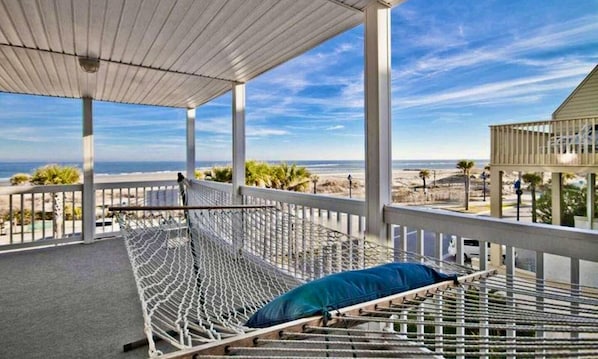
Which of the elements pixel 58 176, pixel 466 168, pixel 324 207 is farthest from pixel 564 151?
pixel 58 176

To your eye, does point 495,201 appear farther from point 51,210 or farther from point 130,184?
point 51,210

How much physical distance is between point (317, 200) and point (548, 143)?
1.71 metres

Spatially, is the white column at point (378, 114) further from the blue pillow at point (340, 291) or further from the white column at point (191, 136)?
the white column at point (191, 136)

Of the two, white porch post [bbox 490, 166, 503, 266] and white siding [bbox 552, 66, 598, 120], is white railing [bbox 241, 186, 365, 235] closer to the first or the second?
white porch post [bbox 490, 166, 503, 266]

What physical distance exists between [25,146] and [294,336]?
24505 millimetres

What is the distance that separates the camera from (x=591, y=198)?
1.38 meters

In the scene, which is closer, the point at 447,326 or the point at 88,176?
the point at 447,326

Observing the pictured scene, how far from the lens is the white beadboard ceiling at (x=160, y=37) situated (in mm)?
2219

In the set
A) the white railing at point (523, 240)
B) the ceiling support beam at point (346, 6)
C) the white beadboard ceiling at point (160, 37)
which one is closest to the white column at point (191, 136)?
the white beadboard ceiling at point (160, 37)

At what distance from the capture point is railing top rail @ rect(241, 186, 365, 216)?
243cm

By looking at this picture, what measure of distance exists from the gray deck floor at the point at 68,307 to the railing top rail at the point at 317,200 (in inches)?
62.7

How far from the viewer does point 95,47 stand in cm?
295

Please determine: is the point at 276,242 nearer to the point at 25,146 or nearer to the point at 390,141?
the point at 390,141

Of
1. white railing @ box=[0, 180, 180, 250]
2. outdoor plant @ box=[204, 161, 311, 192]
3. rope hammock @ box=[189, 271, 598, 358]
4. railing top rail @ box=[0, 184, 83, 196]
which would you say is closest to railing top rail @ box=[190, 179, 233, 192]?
white railing @ box=[0, 180, 180, 250]
